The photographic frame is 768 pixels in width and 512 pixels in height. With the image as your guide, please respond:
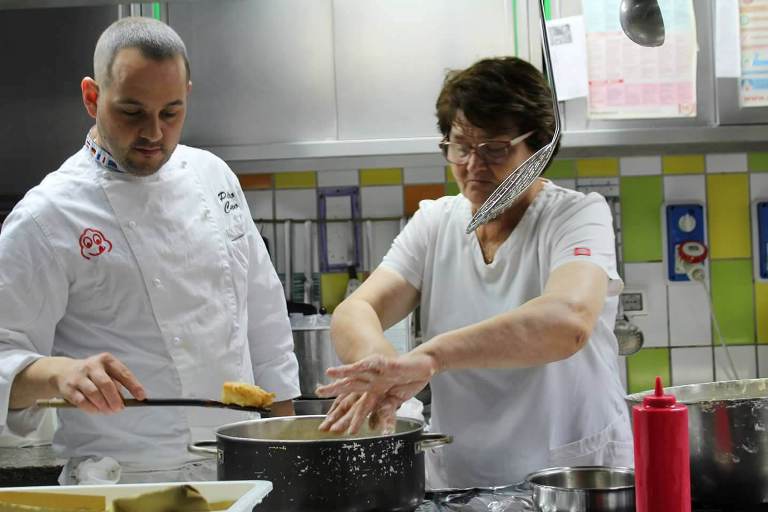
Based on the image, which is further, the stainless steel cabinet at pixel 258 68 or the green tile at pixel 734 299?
the green tile at pixel 734 299

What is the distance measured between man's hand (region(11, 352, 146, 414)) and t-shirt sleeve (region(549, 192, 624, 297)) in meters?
0.71

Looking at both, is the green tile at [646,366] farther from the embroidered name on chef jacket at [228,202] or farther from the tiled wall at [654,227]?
the embroidered name on chef jacket at [228,202]

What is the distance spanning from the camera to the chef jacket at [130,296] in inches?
65.8

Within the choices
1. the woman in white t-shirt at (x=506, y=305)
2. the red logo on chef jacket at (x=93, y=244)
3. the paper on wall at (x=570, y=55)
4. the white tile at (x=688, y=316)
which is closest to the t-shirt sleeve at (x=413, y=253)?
the woman in white t-shirt at (x=506, y=305)

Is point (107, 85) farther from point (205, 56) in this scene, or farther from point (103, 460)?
point (205, 56)

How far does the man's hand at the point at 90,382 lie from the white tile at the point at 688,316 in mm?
1860

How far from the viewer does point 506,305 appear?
5.52ft

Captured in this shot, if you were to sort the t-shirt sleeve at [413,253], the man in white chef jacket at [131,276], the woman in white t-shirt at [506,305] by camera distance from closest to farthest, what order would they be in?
the woman in white t-shirt at [506,305] → the man in white chef jacket at [131,276] → the t-shirt sleeve at [413,253]

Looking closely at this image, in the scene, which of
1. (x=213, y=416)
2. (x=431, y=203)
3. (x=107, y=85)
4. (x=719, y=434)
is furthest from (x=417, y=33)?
(x=719, y=434)

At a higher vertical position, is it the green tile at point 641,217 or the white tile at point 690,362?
the green tile at point 641,217

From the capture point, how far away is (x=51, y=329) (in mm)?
1685

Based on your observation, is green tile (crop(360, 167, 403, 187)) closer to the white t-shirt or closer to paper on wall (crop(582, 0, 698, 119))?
paper on wall (crop(582, 0, 698, 119))

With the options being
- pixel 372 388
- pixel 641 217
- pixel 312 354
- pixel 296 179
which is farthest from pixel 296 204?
pixel 372 388

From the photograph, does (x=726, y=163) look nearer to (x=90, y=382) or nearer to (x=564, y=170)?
(x=564, y=170)
